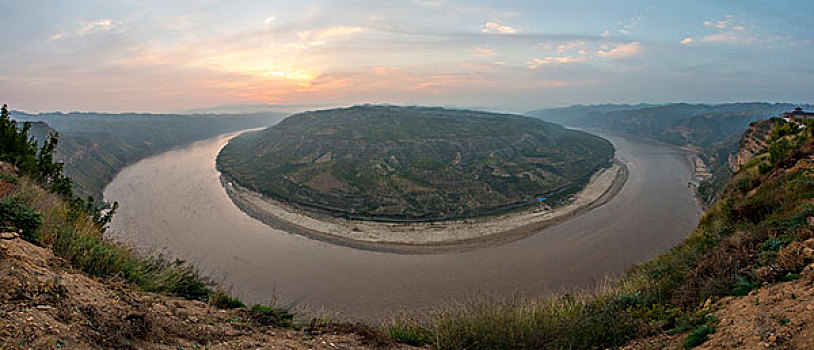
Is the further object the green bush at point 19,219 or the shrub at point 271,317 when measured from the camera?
the shrub at point 271,317

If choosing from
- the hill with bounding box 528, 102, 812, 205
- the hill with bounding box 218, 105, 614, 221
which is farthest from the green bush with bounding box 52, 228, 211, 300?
the hill with bounding box 528, 102, 812, 205

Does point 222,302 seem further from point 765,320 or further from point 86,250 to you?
point 765,320

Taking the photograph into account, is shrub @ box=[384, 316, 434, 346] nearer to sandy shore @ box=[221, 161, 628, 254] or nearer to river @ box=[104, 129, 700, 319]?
river @ box=[104, 129, 700, 319]

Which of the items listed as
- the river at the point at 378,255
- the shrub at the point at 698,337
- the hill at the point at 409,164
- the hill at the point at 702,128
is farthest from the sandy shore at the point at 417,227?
the shrub at the point at 698,337

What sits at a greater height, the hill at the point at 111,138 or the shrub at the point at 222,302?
the hill at the point at 111,138

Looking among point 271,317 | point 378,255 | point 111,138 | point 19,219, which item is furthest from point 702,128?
point 111,138

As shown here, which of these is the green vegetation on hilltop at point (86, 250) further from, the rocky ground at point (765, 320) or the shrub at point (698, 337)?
the rocky ground at point (765, 320)
